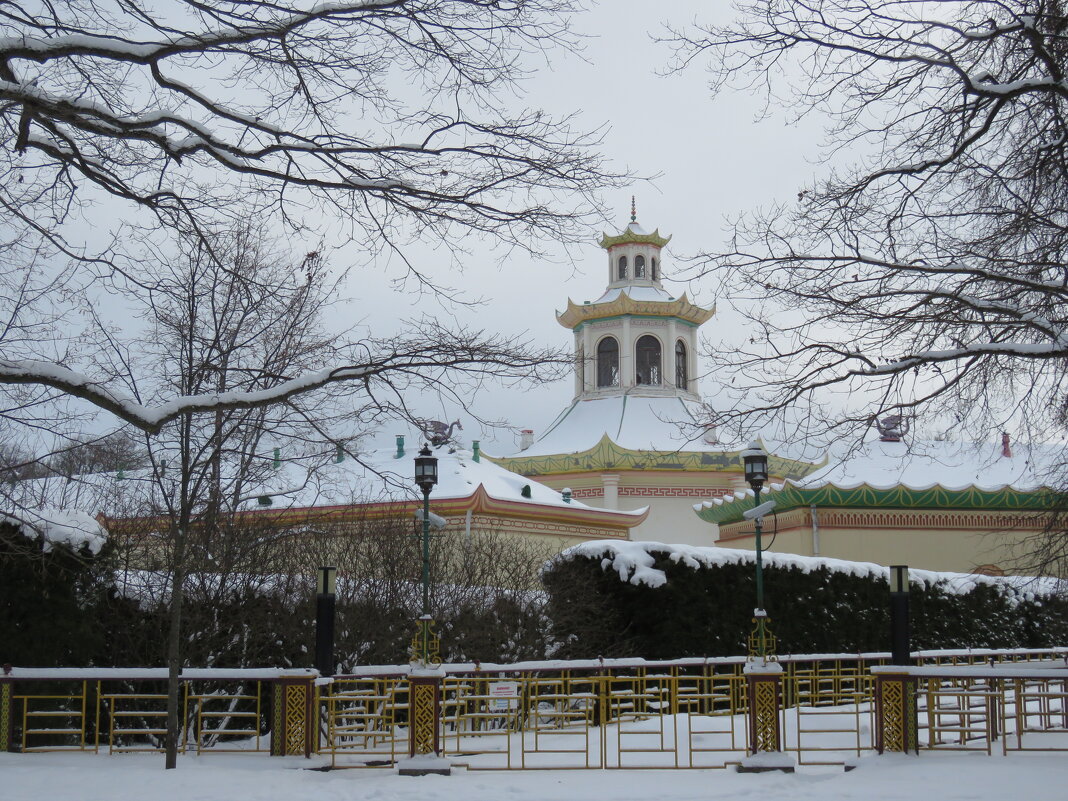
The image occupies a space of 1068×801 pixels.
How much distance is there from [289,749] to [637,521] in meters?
25.4

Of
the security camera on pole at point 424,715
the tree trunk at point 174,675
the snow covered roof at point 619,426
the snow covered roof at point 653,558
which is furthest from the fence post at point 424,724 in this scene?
the snow covered roof at point 619,426

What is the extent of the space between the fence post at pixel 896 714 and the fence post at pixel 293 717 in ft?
20.2

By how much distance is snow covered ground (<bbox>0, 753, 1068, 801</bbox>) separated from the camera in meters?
11.3

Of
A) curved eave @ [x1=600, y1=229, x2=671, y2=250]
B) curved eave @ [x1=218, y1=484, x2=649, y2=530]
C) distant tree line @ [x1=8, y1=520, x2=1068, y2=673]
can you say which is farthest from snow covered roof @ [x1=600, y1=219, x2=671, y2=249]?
distant tree line @ [x1=8, y1=520, x2=1068, y2=673]

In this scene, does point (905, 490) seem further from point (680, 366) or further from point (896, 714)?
point (896, 714)

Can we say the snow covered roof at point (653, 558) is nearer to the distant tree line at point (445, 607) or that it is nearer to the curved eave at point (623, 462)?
the distant tree line at point (445, 607)

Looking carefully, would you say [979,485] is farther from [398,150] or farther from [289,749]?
[398,150]

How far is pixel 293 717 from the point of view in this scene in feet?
45.9

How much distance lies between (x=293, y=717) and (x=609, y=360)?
116 feet

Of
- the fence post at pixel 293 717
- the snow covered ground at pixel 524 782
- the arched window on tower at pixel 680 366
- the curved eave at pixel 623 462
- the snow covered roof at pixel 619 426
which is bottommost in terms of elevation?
the snow covered ground at pixel 524 782

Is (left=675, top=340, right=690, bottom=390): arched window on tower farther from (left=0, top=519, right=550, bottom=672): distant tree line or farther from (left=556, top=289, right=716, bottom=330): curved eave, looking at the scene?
(left=0, top=519, right=550, bottom=672): distant tree line

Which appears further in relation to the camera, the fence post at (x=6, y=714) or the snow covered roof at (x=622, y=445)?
the snow covered roof at (x=622, y=445)

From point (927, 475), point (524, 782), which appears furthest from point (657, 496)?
point (524, 782)

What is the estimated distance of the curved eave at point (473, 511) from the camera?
22.0 meters
